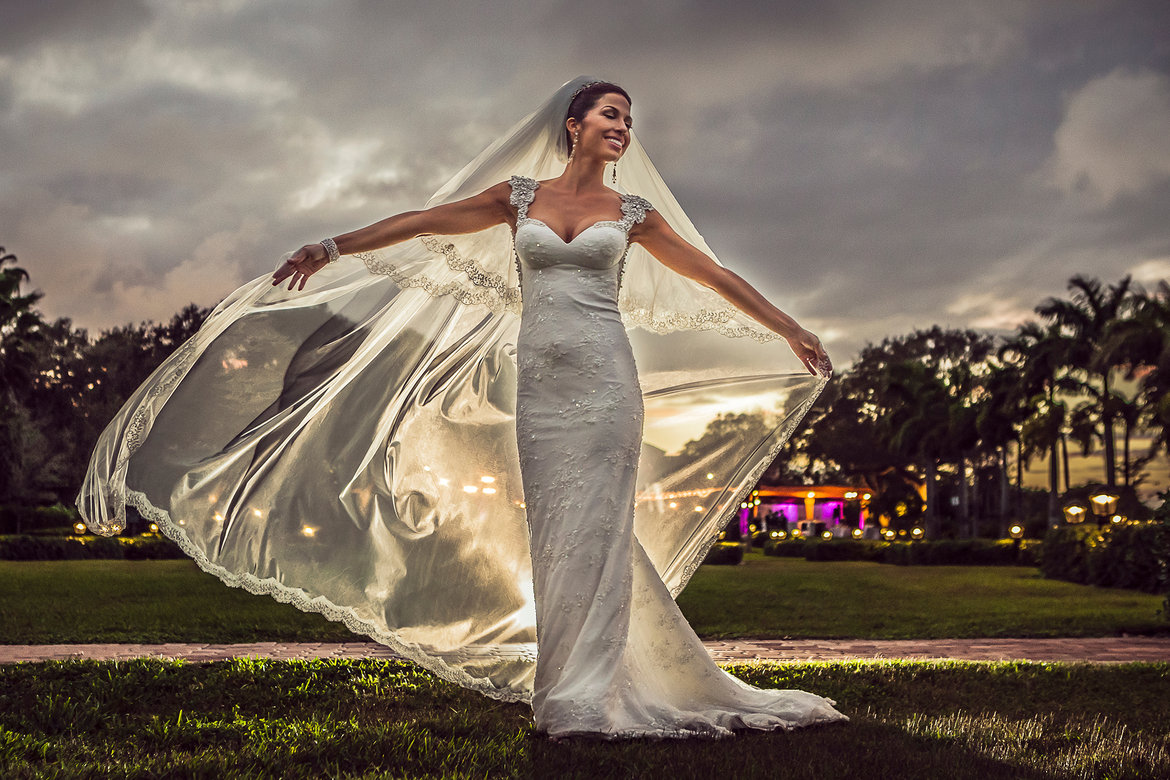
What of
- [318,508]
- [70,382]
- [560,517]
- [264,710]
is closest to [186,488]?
[318,508]

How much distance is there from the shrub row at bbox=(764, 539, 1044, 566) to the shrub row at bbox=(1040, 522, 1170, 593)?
19.3 ft

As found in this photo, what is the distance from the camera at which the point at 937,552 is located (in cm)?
3042

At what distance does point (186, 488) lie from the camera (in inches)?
218

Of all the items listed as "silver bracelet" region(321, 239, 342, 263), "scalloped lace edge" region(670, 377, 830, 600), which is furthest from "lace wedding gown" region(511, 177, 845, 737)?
"silver bracelet" region(321, 239, 342, 263)

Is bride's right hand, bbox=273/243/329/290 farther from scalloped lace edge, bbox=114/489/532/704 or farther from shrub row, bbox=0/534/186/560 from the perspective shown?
shrub row, bbox=0/534/186/560

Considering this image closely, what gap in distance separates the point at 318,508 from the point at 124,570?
1698 cm

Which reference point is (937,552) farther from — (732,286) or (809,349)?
(732,286)

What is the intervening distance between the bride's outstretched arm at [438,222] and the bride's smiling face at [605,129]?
0.48 metres

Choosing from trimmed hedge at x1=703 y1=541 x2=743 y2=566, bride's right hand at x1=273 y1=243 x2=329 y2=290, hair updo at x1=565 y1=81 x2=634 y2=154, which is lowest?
trimmed hedge at x1=703 y1=541 x2=743 y2=566

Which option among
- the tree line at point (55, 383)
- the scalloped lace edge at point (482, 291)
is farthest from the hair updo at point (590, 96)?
the tree line at point (55, 383)

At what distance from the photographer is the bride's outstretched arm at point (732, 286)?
5.22m

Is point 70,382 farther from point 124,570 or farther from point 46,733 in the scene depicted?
point 46,733

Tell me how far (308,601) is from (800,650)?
495 centimetres

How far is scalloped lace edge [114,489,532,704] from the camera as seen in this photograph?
17.5ft
